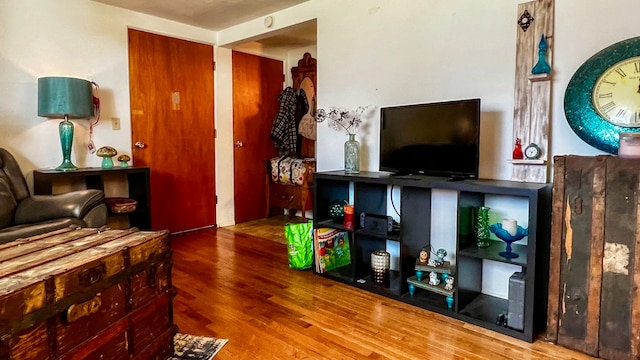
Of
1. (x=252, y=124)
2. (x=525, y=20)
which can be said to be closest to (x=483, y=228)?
(x=525, y=20)

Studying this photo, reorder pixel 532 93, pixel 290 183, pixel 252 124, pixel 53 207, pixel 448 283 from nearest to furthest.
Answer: pixel 532 93 < pixel 448 283 < pixel 53 207 < pixel 290 183 < pixel 252 124

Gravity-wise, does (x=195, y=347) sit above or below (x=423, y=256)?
below

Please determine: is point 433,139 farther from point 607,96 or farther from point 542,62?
point 607,96

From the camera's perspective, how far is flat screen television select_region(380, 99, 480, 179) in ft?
7.38

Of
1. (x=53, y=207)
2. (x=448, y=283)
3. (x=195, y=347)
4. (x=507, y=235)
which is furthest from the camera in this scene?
(x=53, y=207)

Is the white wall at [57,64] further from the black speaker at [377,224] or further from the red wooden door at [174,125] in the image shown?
the black speaker at [377,224]

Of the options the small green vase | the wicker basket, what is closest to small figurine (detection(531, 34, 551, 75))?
the small green vase

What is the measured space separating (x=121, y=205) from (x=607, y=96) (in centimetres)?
341

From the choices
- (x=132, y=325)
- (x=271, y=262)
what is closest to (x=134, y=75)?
(x=271, y=262)

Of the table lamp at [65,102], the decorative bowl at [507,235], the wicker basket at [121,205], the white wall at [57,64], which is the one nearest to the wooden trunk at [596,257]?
the decorative bowl at [507,235]

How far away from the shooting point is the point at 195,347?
6.26 ft

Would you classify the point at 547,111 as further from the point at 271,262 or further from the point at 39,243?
the point at 39,243

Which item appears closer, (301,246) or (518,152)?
(518,152)

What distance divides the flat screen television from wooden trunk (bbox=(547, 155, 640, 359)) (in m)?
0.48
